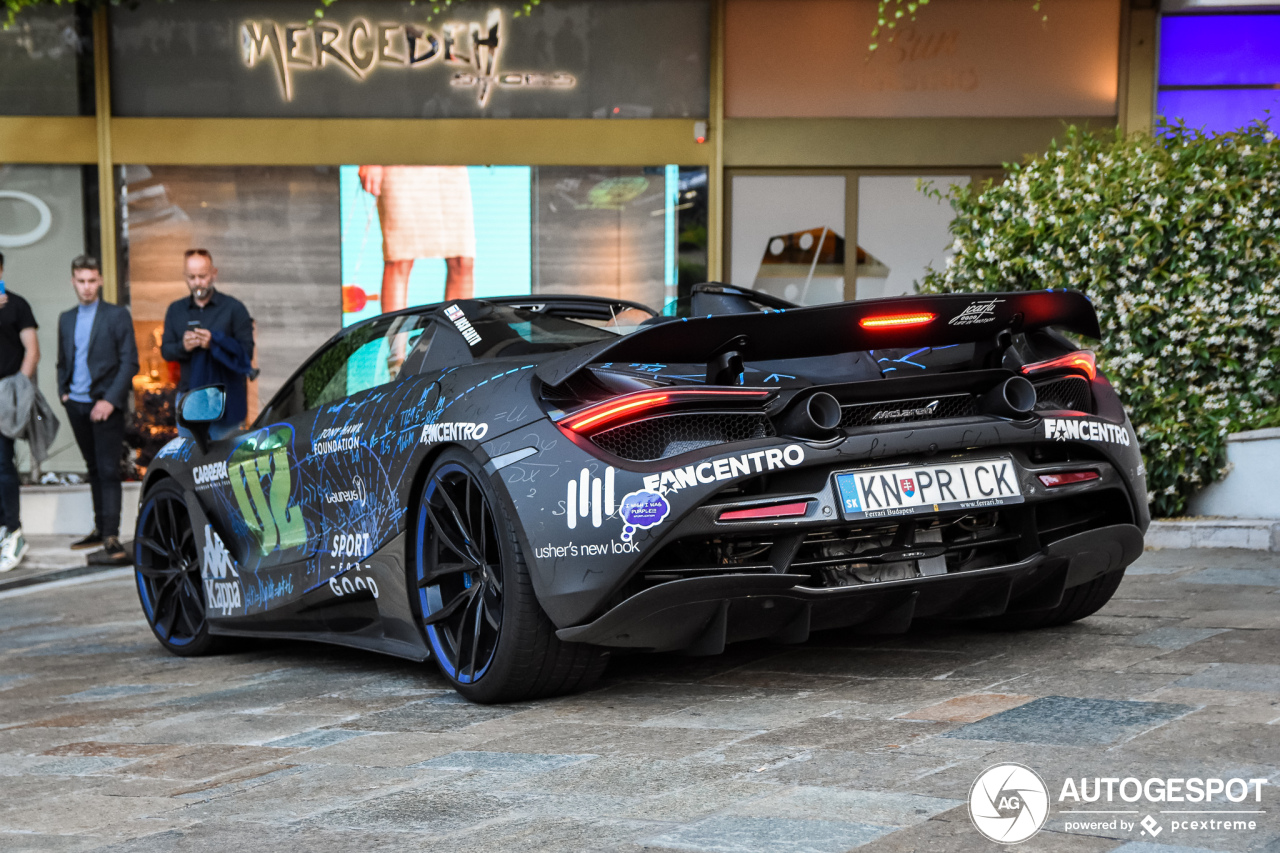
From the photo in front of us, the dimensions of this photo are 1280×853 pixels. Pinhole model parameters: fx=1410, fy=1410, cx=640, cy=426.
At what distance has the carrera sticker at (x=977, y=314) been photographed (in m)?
3.82

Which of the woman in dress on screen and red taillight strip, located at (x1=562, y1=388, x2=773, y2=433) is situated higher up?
the woman in dress on screen

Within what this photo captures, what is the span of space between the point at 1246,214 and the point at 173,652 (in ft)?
17.6

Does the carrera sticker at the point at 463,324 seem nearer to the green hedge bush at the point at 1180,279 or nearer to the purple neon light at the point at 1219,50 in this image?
the green hedge bush at the point at 1180,279

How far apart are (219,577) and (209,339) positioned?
346cm

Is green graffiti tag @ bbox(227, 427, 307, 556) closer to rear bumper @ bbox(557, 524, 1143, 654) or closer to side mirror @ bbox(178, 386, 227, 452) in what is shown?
side mirror @ bbox(178, 386, 227, 452)

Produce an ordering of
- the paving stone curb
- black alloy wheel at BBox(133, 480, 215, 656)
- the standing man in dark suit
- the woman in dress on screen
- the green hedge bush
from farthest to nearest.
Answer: the woman in dress on screen → the standing man in dark suit → the green hedge bush → the paving stone curb → black alloy wheel at BBox(133, 480, 215, 656)

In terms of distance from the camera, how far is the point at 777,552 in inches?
141

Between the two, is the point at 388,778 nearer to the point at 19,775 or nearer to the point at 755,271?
the point at 19,775

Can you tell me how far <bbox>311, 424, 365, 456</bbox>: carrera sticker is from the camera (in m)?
4.52

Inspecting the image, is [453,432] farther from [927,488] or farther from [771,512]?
[927,488]

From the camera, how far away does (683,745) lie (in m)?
3.29

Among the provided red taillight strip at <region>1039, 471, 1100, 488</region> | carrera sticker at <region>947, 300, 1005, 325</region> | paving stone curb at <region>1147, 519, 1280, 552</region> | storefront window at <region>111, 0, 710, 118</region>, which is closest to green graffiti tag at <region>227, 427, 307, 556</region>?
carrera sticker at <region>947, 300, 1005, 325</region>

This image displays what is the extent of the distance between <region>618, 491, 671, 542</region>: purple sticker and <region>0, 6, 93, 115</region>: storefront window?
937 centimetres

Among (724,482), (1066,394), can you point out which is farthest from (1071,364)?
(724,482)
